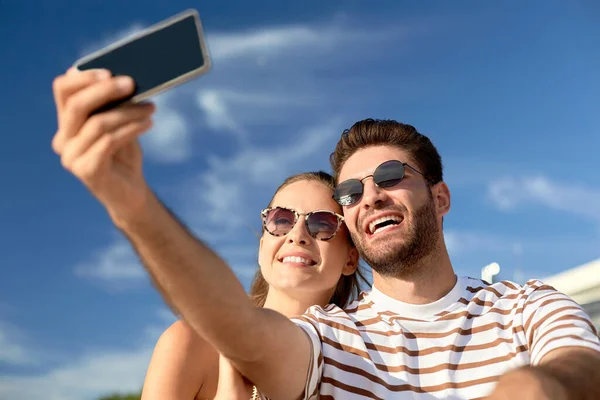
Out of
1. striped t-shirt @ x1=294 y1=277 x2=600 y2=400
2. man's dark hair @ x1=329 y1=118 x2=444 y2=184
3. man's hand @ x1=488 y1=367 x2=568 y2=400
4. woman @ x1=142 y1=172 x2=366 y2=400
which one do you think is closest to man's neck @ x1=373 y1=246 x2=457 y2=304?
striped t-shirt @ x1=294 y1=277 x2=600 y2=400

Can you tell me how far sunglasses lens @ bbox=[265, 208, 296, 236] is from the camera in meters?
3.97

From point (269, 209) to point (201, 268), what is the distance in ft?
6.54

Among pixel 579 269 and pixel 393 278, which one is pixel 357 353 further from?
pixel 579 269

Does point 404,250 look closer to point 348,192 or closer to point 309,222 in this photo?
point 348,192

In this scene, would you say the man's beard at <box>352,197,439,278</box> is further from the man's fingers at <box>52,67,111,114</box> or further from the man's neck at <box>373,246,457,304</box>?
the man's fingers at <box>52,67,111,114</box>

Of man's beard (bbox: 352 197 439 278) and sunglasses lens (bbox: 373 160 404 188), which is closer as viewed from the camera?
man's beard (bbox: 352 197 439 278)

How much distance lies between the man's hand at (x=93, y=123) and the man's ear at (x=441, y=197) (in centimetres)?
270

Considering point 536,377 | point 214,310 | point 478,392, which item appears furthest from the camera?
point 478,392

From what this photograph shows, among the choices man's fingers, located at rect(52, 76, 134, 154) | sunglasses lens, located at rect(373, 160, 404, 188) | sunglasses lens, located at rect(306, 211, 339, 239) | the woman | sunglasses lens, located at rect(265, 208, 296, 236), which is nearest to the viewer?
man's fingers, located at rect(52, 76, 134, 154)

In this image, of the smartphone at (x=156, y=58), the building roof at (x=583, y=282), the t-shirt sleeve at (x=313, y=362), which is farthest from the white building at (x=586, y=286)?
the smartphone at (x=156, y=58)

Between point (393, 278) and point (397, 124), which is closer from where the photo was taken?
point (393, 278)

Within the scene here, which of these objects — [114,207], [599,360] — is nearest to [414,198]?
[599,360]

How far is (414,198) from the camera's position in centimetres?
372

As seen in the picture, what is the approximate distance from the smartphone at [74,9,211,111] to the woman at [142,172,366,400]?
1982mm
